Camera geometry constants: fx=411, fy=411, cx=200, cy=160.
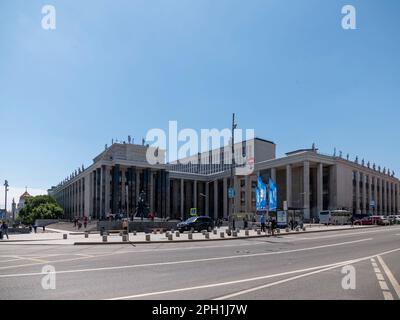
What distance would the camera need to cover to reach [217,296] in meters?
9.48

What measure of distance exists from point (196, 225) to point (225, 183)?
74.7 meters

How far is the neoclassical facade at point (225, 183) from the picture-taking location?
97250mm

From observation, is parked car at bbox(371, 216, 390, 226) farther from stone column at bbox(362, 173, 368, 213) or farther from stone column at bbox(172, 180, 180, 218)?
stone column at bbox(172, 180, 180, 218)

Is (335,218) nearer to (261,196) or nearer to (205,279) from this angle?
(261,196)

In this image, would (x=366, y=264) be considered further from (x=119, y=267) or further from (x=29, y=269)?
(x=29, y=269)

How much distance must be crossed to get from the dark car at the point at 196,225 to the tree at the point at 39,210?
77141 millimetres

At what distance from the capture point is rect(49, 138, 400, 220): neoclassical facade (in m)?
97.2

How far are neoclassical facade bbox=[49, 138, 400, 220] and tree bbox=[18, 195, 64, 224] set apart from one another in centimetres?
829

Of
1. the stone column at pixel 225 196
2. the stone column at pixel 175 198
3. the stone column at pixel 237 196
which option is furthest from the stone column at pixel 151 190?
the stone column at pixel 237 196

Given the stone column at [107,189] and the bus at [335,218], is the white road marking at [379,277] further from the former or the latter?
the stone column at [107,189]

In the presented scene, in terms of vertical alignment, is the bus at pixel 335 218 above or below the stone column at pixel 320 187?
below

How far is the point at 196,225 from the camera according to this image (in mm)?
46250

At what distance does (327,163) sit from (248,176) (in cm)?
2253
